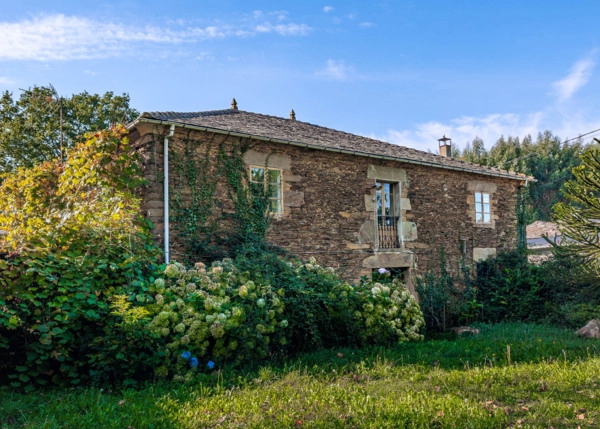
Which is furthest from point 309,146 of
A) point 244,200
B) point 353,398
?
point 353,398

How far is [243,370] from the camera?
6.21 meters

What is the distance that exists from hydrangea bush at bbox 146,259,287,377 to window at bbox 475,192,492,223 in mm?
10273

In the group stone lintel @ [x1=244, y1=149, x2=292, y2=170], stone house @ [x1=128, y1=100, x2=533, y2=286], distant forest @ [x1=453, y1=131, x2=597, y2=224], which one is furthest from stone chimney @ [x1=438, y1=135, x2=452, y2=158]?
distant forest @ [x1=453, y1=131, x2=597, y2=224]

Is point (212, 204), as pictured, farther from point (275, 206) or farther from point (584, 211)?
A: point (584, 211)

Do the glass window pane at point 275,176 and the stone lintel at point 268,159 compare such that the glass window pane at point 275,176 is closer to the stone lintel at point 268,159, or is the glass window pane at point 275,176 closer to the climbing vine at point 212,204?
the stone lintel at point 268,159

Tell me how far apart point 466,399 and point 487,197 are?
1219 centimetres

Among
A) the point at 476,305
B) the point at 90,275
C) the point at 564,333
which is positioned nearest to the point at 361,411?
the point at 90,275

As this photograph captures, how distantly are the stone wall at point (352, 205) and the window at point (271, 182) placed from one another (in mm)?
151

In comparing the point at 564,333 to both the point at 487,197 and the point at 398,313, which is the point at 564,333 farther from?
the point at 487,197

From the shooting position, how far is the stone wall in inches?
405

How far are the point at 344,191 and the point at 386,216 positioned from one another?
5.56 ft

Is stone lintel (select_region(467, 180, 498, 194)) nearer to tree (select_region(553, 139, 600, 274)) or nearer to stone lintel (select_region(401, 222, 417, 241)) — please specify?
stone lintel (select_region(401, 222, 417, 241))

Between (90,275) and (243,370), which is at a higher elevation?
(90,275)

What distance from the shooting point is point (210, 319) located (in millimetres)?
6383
